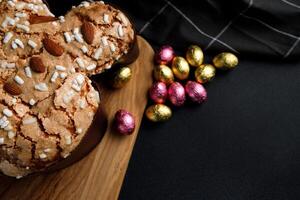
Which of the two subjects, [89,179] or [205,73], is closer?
[89,179]

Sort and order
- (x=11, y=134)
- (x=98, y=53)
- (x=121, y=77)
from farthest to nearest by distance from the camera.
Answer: (x=121, y=77) < (x=98, y=53) < (x=11, y=134)

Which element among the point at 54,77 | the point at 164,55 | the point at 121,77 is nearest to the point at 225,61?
the point at 164,55

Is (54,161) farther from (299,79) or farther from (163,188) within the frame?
(299,79)

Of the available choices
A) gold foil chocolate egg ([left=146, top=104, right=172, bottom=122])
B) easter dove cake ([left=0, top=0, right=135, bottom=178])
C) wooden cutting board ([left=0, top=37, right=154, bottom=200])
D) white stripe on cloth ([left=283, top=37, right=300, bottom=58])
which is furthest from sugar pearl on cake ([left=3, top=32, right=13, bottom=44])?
white stripe on cloth ([left=283, top=37, right=300, bottom=58])

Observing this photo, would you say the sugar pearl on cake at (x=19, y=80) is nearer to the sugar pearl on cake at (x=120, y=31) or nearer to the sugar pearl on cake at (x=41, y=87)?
the sugar pearl on cake at (x=41, y=87)

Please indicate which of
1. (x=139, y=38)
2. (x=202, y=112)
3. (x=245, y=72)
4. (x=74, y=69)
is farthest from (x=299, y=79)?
(x=74, y=69)

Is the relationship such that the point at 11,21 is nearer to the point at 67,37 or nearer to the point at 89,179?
the point at 67,37

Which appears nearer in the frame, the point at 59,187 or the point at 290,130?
the point at 59,187
